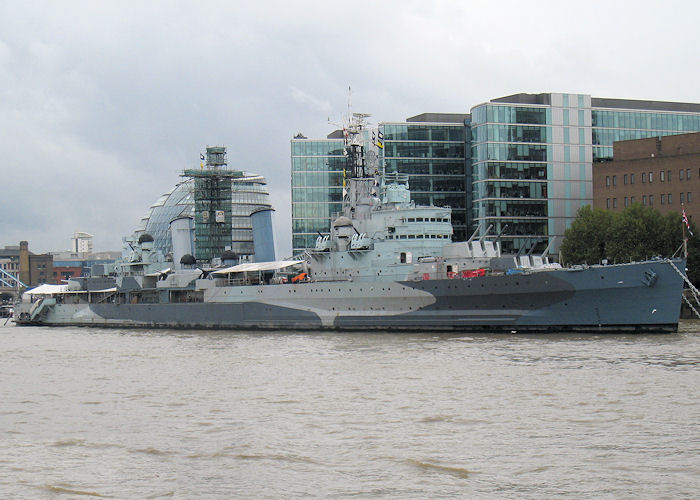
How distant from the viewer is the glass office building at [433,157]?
2876 inches

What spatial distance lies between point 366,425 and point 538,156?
185 ft

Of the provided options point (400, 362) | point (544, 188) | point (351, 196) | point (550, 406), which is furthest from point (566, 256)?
point (550, 406)

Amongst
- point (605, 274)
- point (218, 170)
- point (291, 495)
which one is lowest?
point (291, 495)

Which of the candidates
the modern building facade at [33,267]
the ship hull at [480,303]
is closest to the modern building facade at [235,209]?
the modern building facade at [33,267]

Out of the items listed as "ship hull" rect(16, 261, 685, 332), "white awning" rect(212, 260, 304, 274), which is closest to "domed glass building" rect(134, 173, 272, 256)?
"white awning" rect(212, 260, 304, 274)

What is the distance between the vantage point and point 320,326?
1761 inches

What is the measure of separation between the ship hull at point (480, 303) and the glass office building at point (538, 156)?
27.4 meters

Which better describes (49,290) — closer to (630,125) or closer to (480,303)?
(480,303)

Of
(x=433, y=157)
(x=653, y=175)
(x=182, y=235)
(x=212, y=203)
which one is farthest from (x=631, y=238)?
(x=212, y=203)

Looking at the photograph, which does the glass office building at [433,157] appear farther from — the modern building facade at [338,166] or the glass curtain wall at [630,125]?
the glass curtain wall at [630,125]

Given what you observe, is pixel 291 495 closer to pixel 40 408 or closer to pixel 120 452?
pixel 120 452

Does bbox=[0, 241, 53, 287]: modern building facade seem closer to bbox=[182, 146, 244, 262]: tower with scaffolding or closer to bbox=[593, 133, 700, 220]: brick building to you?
bbox=[182, 146, 244, 262]: tower with scaffolding

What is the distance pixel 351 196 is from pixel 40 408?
28.4m

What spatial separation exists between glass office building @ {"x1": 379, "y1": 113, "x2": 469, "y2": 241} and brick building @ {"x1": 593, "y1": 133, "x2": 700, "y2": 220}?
1235 centimetres
